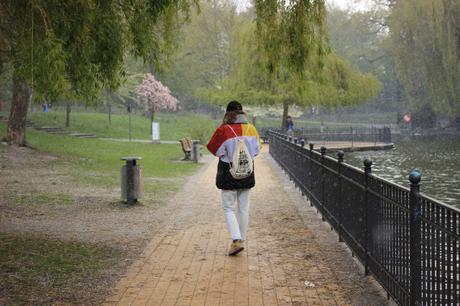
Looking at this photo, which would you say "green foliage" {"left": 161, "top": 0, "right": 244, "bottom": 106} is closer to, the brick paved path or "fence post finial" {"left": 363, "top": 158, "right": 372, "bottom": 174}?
the brick paved path

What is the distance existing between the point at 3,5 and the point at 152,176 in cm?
1293

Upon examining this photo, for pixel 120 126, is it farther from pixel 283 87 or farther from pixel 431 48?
pixel 431 48

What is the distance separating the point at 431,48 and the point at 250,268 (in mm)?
49417

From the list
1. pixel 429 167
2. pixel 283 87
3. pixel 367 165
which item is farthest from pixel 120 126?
pixel 367 165

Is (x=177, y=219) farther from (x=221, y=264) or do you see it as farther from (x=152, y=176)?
(x=152, y=176)

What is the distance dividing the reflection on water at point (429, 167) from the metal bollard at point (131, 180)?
7.44m

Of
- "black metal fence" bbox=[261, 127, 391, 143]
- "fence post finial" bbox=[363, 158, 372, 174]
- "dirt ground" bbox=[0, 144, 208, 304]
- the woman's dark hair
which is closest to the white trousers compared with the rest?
the woman's dark hair

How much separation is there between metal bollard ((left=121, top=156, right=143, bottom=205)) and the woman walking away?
5.22 meters

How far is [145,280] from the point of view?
7238 mm

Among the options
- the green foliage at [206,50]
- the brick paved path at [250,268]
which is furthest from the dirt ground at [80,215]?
the green foliage at [206,50]

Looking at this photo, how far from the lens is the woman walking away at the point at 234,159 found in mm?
8367

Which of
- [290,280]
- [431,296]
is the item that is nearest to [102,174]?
[290,280]

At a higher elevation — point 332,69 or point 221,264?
point 332,69

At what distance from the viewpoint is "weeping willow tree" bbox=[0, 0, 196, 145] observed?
7149mm
